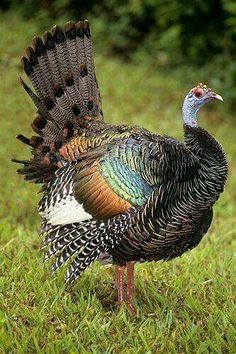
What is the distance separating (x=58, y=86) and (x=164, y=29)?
703 centimetres

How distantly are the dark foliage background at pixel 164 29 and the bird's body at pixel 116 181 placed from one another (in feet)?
19.0

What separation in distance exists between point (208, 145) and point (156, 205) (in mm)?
505

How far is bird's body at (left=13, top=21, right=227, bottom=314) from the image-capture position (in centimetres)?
459

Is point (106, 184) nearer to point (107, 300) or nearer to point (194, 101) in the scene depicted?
point (194, 101)

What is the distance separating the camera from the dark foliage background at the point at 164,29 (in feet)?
36.1

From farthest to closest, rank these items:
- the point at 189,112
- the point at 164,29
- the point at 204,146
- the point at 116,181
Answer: the point at 164,29, the point at 189,112, the point at 204,146, the point at 116,181

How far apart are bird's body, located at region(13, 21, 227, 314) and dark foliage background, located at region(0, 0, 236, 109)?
19.0 feet

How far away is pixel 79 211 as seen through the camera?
4.70m

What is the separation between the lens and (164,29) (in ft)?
39.0

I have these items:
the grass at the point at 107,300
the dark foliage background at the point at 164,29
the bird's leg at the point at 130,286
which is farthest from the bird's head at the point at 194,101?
the dark foliage background at the point at 164,29

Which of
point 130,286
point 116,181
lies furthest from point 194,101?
point 130,286

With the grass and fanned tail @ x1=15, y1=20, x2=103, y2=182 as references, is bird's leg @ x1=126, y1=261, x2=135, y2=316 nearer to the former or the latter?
the grass

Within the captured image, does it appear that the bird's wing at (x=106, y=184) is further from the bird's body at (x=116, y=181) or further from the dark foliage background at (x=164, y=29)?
the dark foliage background at (x=164, y=29)

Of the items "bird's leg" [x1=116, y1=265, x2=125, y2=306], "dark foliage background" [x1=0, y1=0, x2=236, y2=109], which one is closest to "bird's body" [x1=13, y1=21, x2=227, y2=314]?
"bird's leg" [x1=116, y1=265, x2=125, y2=306]
